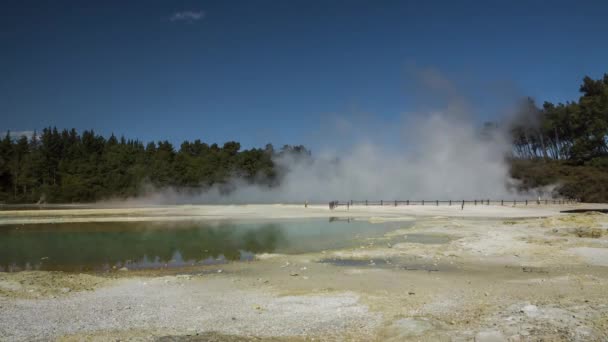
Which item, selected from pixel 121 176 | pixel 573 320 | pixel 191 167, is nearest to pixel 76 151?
pixel 121 176

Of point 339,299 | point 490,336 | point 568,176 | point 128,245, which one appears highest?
point 568,176

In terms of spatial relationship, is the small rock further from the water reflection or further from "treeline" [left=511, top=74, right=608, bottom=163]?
"treeline" [left=511, top=74, right=608, bottom=163]

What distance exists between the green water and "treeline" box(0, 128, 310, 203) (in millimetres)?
68037

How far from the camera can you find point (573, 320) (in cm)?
1023

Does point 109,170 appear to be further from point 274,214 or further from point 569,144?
point 569,144

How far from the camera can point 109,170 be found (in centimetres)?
12144

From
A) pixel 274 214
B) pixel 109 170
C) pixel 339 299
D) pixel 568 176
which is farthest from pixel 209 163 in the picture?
pixel 339 299

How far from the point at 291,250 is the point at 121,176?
3877 inches

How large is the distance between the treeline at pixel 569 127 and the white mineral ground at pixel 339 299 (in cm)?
8385

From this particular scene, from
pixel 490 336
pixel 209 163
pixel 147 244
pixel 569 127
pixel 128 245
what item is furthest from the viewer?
pixel 209 163

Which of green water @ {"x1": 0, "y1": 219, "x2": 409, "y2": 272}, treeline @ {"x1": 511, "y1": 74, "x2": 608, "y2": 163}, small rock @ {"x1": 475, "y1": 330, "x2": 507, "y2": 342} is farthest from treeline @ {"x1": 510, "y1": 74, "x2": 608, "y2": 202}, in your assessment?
small rock @ {"x1": 475, "y1": 330, "x2": 507, "y2": 342}

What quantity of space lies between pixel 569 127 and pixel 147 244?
343 feet

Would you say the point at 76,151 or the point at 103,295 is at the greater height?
the point at 76,151

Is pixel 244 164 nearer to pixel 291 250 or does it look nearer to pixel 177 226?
pixel 177 226
